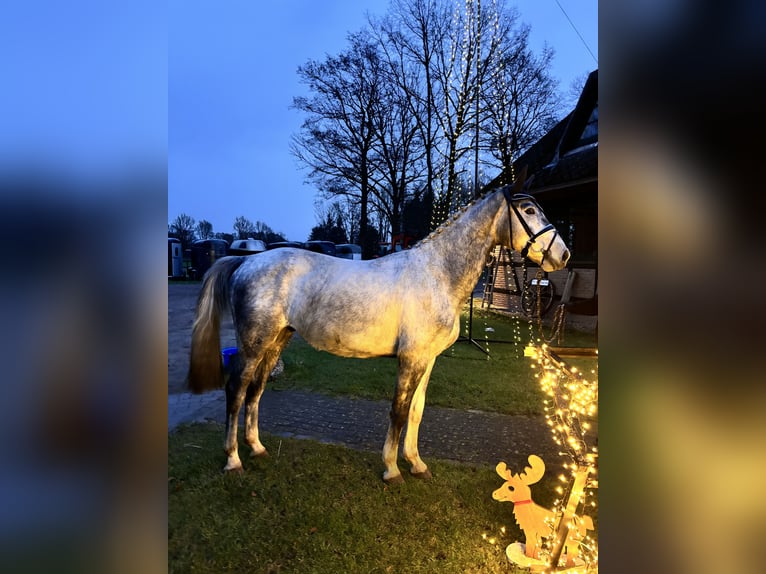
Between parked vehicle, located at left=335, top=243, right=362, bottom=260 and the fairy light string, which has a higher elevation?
parked vehicle, located at left=335, top=243, right=362, bottom=260

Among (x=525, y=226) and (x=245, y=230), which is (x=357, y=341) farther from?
(x=245, y=230)

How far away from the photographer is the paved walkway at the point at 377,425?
3707 mm

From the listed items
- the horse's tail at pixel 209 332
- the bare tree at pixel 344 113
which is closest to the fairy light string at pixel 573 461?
the horse's tail at pixel 209 332

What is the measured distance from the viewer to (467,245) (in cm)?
289

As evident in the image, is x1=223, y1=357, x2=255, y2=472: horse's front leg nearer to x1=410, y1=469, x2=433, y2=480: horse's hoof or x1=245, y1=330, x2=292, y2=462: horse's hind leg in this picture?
x1=245, y1=330, x2=292, y2=462: horse's hind leg

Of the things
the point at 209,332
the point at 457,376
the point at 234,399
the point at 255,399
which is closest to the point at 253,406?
the point at 255,399

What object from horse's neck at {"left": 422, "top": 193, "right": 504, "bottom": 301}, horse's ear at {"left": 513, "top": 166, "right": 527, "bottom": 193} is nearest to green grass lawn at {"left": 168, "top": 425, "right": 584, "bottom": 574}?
horse's neck at {"left": 422, "top": 193, "right": 504, "bottom": 301}

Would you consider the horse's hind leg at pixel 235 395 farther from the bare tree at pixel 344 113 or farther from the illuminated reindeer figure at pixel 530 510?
the bare tree at pixel 344 113

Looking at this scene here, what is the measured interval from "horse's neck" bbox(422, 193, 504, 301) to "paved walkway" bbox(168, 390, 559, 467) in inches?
68.6

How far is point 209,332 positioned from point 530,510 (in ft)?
8.52

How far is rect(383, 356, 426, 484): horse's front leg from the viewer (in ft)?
9.39

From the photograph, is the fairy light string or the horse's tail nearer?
the fairy light string
